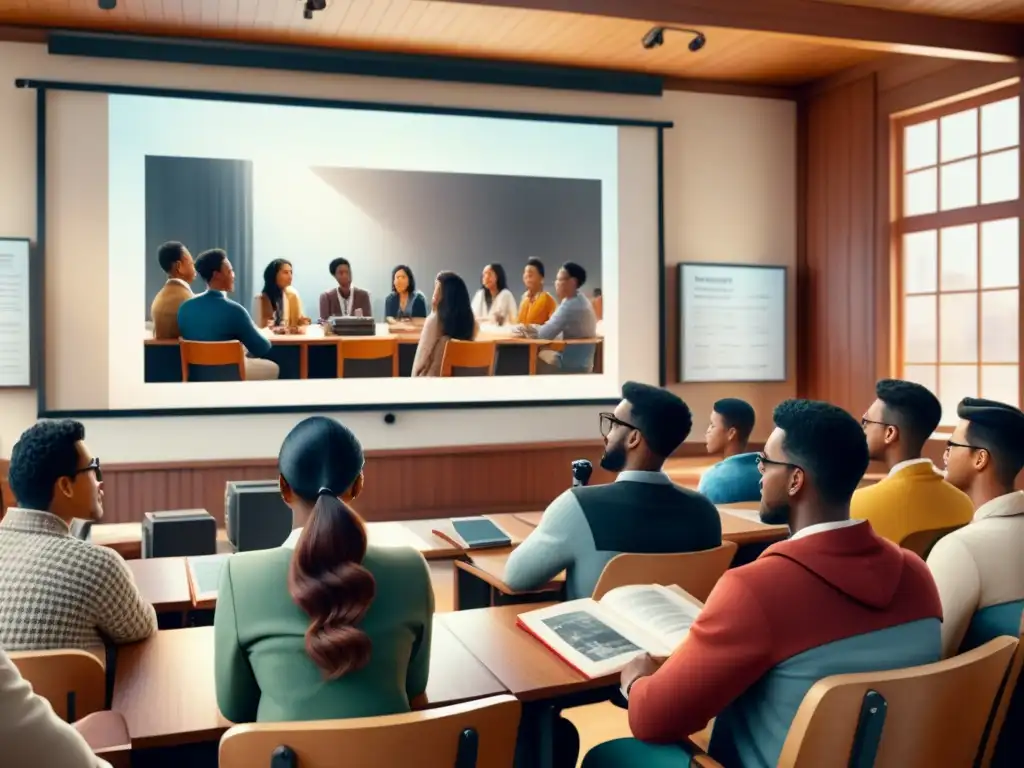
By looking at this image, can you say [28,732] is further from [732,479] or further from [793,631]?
[732,479]

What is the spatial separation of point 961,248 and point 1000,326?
1.90 feet

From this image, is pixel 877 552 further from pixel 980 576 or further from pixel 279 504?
pixel 279 504

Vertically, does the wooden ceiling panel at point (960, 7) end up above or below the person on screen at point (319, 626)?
above

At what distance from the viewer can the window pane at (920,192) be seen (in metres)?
6.02

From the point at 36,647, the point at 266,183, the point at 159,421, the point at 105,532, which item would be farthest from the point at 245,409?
the point at 36,647

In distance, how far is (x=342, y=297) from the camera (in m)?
5.64

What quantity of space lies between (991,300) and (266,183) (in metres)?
4.38

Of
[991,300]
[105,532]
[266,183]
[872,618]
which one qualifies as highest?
[266,183]

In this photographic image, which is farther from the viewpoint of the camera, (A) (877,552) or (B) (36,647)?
(B) (36,647)

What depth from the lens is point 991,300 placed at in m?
5.66

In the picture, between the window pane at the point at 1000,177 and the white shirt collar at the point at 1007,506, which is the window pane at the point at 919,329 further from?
the white shirt collar at the point at 1007,506

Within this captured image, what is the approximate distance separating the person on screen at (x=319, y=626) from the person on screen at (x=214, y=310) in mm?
4068

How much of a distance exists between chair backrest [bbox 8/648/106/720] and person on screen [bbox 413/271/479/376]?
4.27 m

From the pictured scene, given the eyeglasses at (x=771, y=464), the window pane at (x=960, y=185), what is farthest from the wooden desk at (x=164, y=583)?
the window pane at (x=960, y=185)
